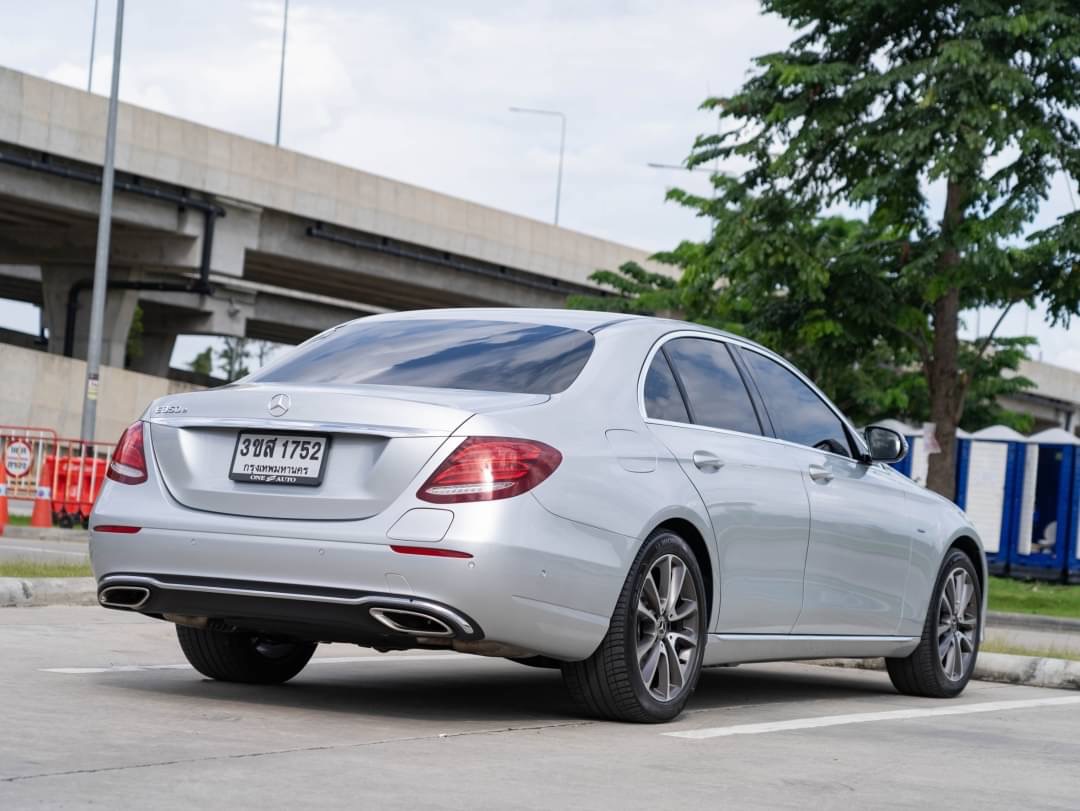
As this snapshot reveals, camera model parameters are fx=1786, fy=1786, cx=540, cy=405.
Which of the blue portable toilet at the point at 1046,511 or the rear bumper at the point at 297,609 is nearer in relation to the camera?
the rear bumper at the point at 297,609

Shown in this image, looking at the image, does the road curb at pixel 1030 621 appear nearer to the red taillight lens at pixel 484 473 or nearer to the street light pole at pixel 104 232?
the red taillight lens at pixel 484 473

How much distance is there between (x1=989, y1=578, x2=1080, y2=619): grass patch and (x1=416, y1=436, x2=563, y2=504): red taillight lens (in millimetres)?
15283

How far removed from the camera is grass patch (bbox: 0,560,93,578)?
11.1 m

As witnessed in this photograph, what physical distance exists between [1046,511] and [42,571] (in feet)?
75.5

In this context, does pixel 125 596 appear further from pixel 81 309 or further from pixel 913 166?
pixel 81 309

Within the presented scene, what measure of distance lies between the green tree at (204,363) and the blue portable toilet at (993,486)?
11817 cm

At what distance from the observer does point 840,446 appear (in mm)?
8211

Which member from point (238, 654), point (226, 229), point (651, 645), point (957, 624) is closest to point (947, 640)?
point (957, 624)

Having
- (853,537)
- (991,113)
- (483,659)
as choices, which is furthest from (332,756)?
(991,113)

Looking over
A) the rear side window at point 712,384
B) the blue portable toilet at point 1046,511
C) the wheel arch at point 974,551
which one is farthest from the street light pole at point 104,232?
the rear side window at point 712,384

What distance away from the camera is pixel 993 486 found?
101ft

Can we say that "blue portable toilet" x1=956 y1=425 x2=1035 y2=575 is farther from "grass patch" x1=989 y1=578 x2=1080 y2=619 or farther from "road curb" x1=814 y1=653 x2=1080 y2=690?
"road curb" x1=814 y1=653 x2=1080 y2=690

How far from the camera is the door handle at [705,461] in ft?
22.6

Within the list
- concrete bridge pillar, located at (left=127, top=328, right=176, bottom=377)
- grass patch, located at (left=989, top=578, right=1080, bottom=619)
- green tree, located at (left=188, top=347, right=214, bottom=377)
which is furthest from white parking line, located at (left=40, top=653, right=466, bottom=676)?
green tree, located at (left=188, top=347, right=214, bottom=377)
